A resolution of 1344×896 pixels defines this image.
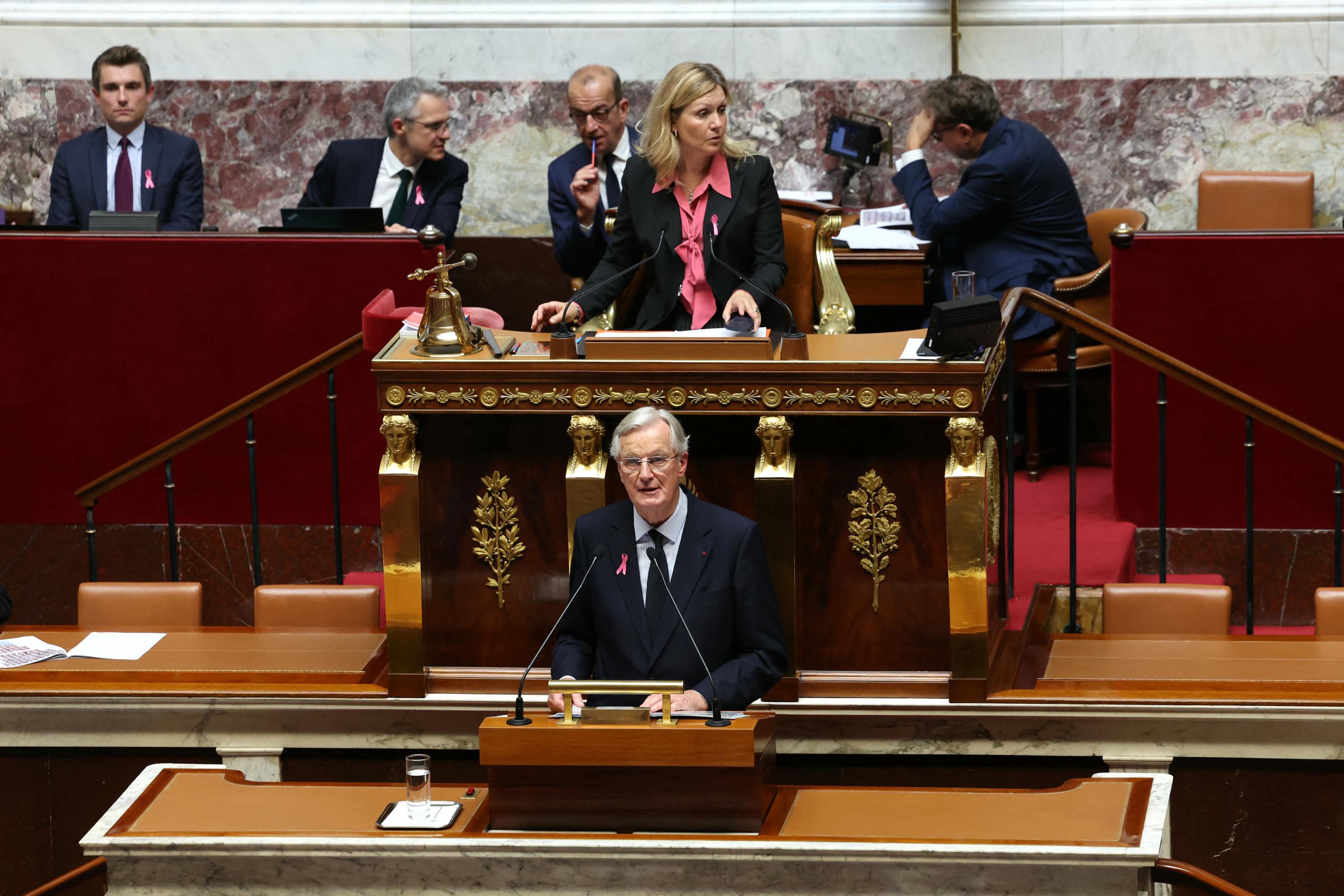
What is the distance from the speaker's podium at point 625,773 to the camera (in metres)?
3.81

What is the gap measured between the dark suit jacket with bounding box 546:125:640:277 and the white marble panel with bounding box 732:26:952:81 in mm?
1493

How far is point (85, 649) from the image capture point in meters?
5.32

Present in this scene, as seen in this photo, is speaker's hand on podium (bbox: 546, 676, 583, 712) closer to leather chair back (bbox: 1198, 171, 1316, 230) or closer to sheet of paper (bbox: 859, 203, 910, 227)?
sheet of paper (bbox: 859, 203, 910, 227)

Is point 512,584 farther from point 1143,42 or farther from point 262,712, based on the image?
point 1143,42

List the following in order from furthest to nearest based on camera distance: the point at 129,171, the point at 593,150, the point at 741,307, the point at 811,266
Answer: the point at 129,171 → the point at 593,150 → the point at 811,266 → the point at 741,307

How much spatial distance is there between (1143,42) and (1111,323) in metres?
2.32

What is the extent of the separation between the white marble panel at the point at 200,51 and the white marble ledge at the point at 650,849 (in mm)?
5705

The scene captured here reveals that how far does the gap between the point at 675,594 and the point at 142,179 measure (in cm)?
413

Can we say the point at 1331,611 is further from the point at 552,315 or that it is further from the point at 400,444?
the point at 400,444

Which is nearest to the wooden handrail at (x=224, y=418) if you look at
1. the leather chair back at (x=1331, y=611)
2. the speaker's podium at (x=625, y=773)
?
the speaker's podium at (x=625, y=773)

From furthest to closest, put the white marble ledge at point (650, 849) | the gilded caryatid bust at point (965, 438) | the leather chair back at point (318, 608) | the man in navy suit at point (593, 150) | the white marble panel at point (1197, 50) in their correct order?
the white marble panel at point (1197, 50), the man in navy suit at point (593, 150), the leather chair back at point (318, 608), the gilded caryatid bust at point (965, 438), the white marble ledge at point (650, 849)

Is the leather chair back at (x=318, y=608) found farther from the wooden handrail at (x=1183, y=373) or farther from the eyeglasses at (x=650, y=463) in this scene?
the wooden handrail at (x=1183, y=373)

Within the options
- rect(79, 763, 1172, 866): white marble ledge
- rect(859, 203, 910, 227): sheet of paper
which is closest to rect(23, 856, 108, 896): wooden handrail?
rect(79, 763, 1172, 866): white marble ledge

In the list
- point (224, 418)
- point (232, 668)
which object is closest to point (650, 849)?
point (232, 668)
